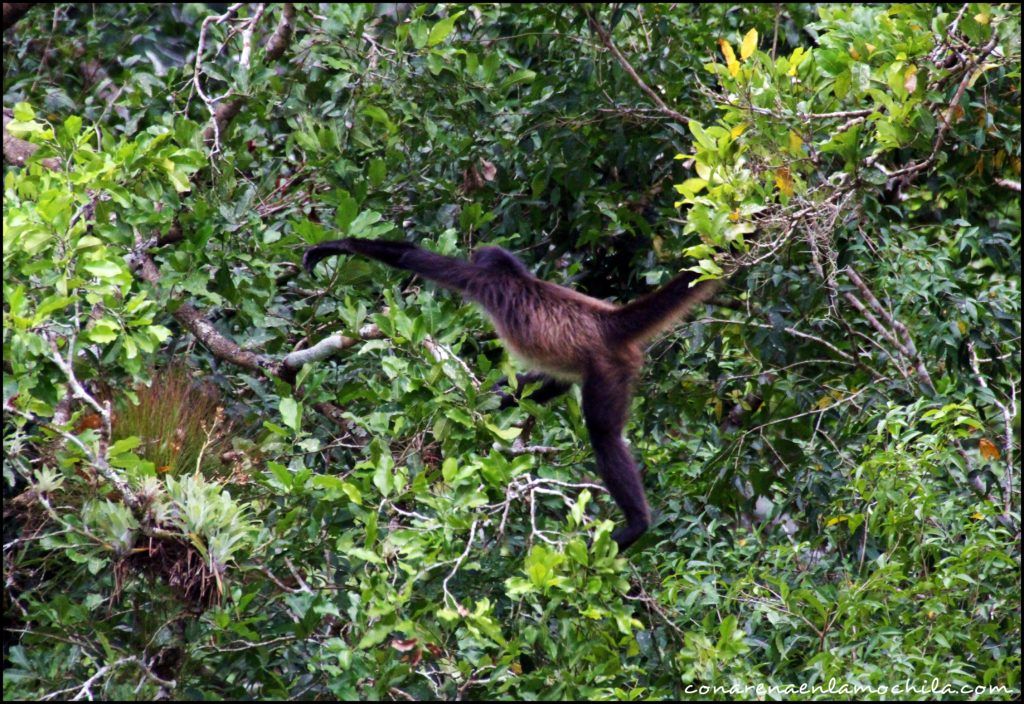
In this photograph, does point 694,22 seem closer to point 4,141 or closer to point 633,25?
point 633,25

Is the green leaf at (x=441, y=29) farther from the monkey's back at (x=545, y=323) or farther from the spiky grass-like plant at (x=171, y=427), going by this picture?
the spiky grass-like plant at (x=171, y=427)

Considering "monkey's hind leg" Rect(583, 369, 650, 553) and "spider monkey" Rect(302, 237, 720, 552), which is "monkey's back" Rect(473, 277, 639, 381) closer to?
"spider monkey" Rect(302, 237, 720, 552)

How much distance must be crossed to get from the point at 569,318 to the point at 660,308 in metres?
0.48

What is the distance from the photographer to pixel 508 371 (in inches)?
181

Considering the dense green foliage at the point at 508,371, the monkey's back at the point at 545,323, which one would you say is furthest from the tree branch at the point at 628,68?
the monkey's back at the point at 545,323

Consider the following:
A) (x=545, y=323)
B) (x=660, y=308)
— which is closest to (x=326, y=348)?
(x=545, y=323)

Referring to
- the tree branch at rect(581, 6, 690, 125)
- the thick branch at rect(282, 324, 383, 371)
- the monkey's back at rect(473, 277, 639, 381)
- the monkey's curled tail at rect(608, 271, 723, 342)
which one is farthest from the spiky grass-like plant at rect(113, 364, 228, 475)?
the tree branch at rect(581, 6, 690, 125)

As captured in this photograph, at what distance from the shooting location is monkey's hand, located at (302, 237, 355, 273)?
204 inches

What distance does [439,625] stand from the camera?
372cm

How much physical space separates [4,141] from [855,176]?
430 cm

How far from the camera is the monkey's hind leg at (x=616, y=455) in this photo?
503 cm

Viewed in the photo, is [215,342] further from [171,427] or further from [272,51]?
[272,51]

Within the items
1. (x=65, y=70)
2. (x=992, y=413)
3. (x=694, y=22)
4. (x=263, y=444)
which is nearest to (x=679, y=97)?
(x=694, y=22)

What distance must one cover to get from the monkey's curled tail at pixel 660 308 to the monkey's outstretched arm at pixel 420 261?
775mm
